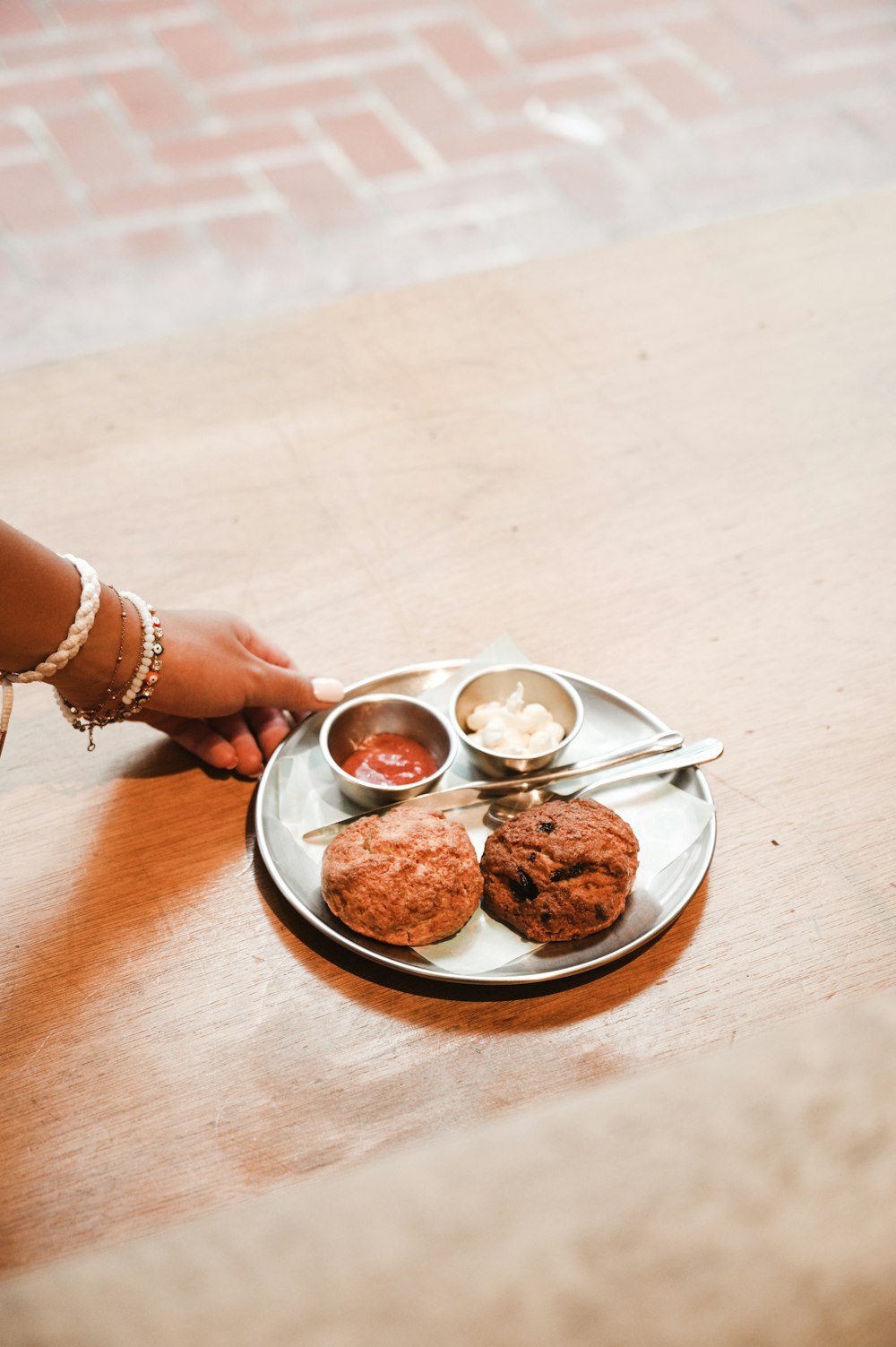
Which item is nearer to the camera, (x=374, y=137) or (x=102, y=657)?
(x=102, y=657)

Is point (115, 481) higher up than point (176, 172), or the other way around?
point (115, 481)

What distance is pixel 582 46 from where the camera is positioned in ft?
11.2

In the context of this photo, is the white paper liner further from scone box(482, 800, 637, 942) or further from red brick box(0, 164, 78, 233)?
red brick box(0, 164, 78, 233)

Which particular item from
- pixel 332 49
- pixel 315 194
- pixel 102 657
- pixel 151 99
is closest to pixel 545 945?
pixel 102 657

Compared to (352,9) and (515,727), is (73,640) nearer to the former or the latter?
(515,727)

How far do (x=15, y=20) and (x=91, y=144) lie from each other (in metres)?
0.68

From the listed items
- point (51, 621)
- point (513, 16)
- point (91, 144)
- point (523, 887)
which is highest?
point (51, 621)

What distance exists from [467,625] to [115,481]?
0.44 m

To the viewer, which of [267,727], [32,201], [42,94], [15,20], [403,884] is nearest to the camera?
[403,884]

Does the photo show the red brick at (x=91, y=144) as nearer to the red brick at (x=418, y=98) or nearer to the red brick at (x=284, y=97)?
the red brick at (x=284, y=97)

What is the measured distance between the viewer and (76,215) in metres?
2.88

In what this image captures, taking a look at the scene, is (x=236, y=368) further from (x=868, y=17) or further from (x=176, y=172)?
(x=868, y=17)

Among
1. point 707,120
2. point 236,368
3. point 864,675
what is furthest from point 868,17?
point 864,675

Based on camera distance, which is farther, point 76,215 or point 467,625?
point 76,215
